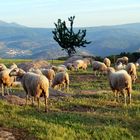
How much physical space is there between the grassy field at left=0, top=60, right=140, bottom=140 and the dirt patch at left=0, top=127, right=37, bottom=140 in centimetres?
6

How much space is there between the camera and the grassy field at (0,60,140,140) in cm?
1889

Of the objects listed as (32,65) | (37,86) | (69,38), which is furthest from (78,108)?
(69,38)

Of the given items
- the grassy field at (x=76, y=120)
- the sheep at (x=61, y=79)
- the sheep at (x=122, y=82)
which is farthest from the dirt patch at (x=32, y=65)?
the grassy field at (x=76, y=120)

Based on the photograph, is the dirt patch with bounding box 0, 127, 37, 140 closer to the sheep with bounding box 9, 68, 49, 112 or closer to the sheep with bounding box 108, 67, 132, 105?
the sheep with bounding box 9, 68, 49, 112

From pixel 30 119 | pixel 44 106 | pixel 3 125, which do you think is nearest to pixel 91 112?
pixel 44 106

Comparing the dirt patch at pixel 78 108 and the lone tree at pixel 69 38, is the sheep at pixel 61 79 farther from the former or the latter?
the lone tree at pixel 69 38

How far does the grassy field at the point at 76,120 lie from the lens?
18.9 m

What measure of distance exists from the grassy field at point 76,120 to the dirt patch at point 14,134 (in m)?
0.06

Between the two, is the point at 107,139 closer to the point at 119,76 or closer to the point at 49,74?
the point at 119,76

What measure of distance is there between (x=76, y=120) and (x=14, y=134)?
3.96 metres

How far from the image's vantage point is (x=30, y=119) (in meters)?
20.2

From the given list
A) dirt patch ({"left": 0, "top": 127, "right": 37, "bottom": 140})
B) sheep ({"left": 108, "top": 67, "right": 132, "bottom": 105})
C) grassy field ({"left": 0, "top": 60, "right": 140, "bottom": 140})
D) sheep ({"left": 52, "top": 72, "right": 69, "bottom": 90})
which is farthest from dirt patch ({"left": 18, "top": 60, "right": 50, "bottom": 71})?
dirt patch ({"left": 0, "top": 127, "right": 37, "bottom": 140})

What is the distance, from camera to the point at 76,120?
2097 cm

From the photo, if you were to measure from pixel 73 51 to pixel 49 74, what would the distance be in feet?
192
